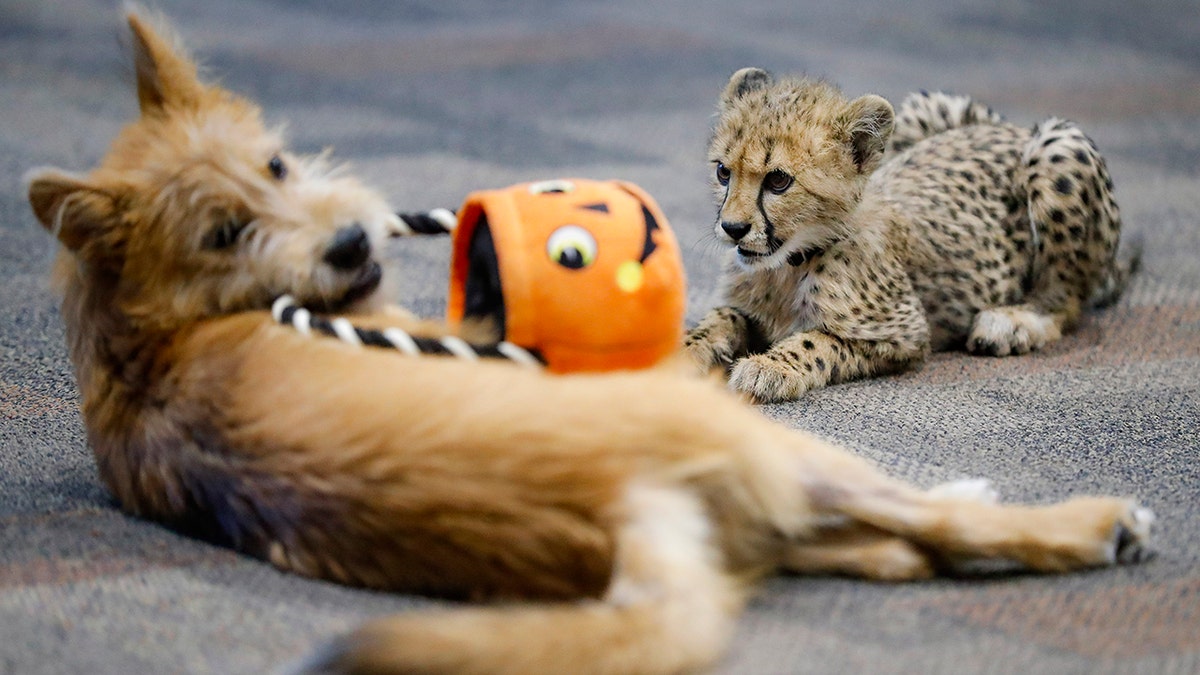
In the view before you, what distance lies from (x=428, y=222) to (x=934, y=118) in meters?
2.65

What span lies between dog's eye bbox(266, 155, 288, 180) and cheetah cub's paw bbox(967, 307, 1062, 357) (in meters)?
2.37

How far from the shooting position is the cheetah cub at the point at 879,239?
3627 millimetres

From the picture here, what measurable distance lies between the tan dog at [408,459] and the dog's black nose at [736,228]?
4.04 feet

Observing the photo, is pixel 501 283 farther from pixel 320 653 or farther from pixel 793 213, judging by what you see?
pixel 793 213

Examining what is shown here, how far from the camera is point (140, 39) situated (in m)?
2.66

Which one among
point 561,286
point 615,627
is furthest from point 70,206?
point 615,627

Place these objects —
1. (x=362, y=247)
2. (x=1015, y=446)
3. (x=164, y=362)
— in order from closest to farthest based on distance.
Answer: (x=164, y=362) < (x=362, y=247) < (x=1015, y=446)

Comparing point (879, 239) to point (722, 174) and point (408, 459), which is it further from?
point (408, 459)

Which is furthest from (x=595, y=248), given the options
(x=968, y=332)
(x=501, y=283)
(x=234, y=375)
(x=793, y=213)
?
(x=968, y=332)

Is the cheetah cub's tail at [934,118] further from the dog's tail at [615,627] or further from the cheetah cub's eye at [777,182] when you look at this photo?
the dog's tail at [615,627]

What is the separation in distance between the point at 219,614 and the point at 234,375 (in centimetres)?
44

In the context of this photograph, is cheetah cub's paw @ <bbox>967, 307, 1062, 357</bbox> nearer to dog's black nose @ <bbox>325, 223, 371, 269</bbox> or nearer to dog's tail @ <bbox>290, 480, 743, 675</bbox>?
dog's tail @ <bbox>290, 480, 743, 675</bbox>

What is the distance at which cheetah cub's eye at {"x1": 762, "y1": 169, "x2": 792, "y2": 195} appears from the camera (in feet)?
11.9

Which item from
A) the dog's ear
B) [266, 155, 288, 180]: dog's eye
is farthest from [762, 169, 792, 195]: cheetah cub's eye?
the dog's ear
